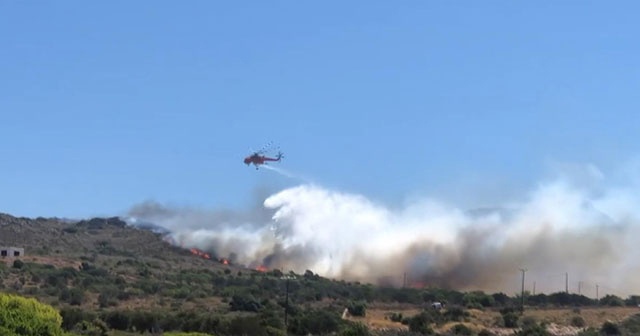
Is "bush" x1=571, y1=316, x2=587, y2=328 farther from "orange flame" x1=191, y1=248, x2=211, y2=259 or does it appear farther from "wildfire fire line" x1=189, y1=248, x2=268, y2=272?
"orange flame" x1=191, y1=248, x2=211, y2=259

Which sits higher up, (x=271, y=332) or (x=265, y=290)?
(x=265, y=290)

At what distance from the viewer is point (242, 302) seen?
8219cm

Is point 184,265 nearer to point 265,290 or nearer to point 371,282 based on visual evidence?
point 371,282

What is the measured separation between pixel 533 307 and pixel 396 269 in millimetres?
29639

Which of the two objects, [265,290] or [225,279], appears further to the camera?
[225,279]

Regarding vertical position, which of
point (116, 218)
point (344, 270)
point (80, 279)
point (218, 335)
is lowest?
point (218, 335)

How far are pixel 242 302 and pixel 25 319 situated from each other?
49939mm

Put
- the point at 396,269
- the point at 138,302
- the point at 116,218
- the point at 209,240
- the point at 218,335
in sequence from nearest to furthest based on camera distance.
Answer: the point at 218,335, the point at 138,302, the point at 396,269, the point at 209,240, the point at 116,218

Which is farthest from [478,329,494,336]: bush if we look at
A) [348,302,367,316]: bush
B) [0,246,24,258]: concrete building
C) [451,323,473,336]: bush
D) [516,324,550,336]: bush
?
[0,246,24,258]: concrete building

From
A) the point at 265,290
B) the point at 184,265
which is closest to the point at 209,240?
the point at 184,265

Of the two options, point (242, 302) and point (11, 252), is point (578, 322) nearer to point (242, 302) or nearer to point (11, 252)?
point (242, 302)

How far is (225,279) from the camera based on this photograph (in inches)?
4427

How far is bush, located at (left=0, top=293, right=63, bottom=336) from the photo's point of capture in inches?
1264

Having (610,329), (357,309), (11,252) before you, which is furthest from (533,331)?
(11,252)
